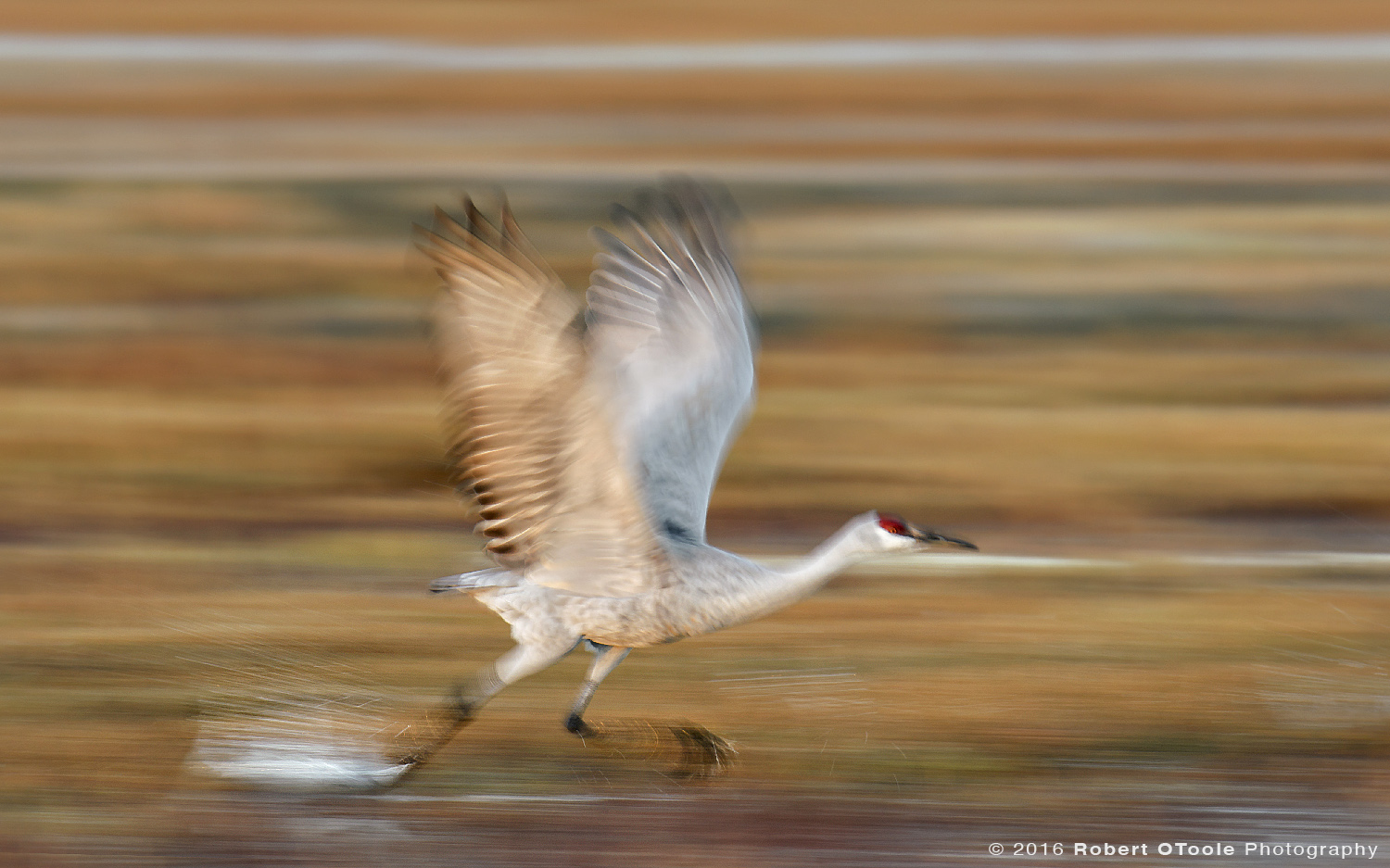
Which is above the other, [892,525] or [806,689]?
[892,525]

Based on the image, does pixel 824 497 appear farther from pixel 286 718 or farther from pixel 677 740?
pixel 286 718

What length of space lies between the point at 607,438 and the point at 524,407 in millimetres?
198

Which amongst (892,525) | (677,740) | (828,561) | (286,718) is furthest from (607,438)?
(286,718)

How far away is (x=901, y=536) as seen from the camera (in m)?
4.57

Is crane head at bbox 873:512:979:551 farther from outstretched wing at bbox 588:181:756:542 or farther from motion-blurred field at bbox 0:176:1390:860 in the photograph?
motion-blurred field at bbox 0:176:1390:860

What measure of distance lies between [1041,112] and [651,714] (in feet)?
48.4

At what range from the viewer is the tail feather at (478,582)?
15.3ft

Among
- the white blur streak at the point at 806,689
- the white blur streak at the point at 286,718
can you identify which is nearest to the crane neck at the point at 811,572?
the white blur streak at the point at 806,689

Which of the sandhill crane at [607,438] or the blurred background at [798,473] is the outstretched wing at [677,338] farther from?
the blurred background at [798,473]

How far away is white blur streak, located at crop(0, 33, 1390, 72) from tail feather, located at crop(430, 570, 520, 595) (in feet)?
54.9

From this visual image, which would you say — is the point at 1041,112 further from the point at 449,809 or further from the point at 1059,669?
the point at 449,809

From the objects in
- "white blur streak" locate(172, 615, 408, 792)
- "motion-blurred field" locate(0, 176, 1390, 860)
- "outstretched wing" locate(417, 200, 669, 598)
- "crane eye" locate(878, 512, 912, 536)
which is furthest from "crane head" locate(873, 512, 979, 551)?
"white blur streak" locate(172, 615, 408, 792)

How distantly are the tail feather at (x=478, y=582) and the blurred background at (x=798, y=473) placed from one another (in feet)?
1.79

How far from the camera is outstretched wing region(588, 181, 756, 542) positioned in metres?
4.53
